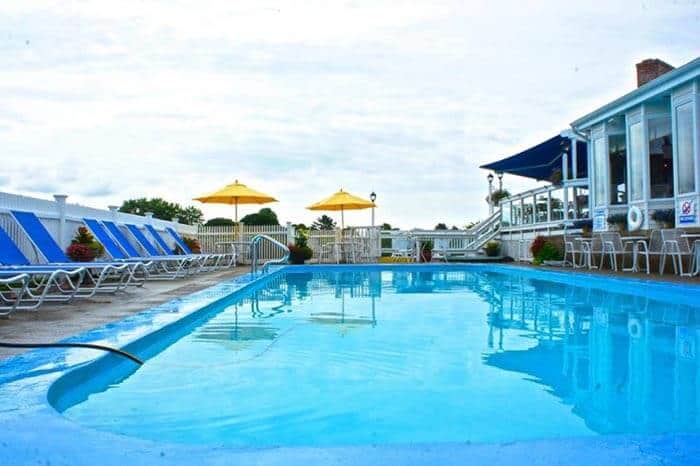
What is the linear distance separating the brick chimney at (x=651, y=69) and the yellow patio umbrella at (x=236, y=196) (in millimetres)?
10714

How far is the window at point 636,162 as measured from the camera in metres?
12.6

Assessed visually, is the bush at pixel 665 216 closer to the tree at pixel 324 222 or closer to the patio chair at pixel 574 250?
the patio chair at pixel 574 250

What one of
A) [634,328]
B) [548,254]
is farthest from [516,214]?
[634,328]

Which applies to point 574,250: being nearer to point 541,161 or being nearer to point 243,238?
point 541,161

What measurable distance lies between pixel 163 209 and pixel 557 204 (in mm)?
35905

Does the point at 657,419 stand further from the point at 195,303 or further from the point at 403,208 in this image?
the point at 403,208

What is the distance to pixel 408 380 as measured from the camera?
4000mm

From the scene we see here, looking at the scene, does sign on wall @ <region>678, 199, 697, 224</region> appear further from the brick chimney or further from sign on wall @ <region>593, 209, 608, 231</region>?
the brick chimney

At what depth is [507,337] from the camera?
5.66 m

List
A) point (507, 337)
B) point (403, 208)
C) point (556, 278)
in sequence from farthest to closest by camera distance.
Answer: point (403, 208) < point (556, 278) < point (507, 337)

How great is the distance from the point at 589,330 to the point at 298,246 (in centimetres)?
1368

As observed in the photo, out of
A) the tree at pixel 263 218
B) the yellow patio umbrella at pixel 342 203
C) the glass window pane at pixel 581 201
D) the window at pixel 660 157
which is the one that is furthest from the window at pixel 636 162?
the tree at pixel 263 218

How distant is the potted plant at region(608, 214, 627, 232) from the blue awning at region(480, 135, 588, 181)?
443 cm

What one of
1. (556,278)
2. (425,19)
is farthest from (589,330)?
(425,19)
